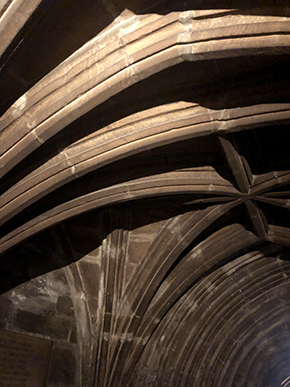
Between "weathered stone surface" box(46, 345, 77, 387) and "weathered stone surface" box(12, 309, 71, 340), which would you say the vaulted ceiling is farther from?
"weathered stone surface" box(12, 309, 71, 340)

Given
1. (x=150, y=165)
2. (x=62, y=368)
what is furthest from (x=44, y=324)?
(x=150, y=165)

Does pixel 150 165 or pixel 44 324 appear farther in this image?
pixel 44 324

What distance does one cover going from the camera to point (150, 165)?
4.95 m

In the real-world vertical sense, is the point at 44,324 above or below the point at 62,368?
above

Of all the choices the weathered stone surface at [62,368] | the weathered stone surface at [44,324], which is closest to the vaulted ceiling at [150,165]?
the weathered stone surface at [62,368]

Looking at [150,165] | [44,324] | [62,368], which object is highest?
[150,165]

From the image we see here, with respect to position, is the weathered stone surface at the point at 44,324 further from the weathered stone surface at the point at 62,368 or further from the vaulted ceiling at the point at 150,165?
the vaulted ceiling at the point at 150,165

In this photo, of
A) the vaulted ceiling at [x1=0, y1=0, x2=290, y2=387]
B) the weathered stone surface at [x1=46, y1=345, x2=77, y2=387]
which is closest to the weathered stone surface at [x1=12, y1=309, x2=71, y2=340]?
the weathered stone surface at [x1=46, y1=345, x2=77, y2=387]

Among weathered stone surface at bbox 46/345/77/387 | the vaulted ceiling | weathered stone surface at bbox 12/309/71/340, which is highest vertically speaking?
the vaulted ceiling

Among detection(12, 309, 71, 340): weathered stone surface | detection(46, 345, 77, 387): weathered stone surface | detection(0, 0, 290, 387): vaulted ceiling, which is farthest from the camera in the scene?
detection(46, 345, 77, 387): weathered stone surface

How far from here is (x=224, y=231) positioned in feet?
21.9

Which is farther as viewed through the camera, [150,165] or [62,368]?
[62,368]

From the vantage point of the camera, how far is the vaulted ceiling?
2.93 m

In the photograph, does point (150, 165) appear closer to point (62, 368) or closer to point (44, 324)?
point (44, 324)
